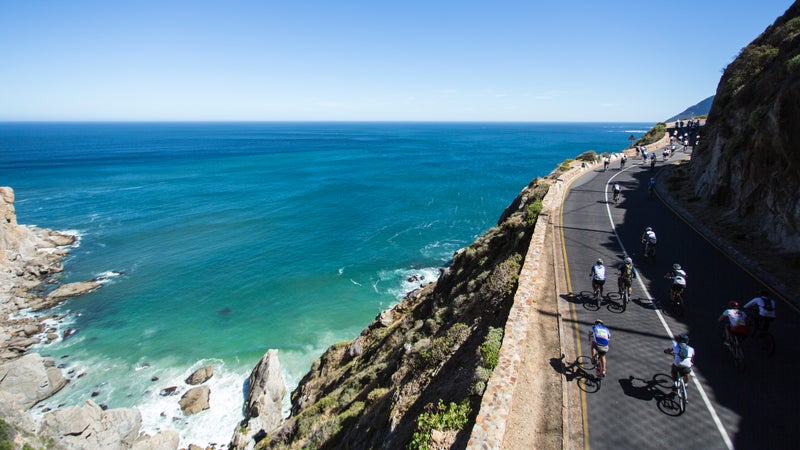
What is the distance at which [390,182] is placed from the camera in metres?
87.6

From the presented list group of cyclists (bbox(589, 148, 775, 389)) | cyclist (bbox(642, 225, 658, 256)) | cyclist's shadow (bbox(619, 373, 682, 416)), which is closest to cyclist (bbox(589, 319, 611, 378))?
group of cyclists (bbox(589, 148, 775, 389))

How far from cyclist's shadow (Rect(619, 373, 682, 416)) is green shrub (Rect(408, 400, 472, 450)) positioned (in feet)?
14.7

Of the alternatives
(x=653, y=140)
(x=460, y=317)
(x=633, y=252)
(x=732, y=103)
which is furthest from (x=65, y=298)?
(x=653, y=140)

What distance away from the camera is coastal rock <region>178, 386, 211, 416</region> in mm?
24094

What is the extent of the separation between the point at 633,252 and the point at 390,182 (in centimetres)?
7049

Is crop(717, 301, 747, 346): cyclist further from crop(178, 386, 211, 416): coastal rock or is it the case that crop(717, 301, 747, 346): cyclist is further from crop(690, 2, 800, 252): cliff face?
crop(178, 386, 211, 416): coastal rock

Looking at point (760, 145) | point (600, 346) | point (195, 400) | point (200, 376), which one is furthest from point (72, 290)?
point (760, 145)

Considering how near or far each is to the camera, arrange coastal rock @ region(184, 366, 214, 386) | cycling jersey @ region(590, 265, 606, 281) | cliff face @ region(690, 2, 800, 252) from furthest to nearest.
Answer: coastal rock @ region(184, 366, 214, 386), cliff face @ region(690, 2, 800, 252), cycling jersey @ region(590, 265, 606, 281)

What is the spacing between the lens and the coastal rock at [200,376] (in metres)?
26.2

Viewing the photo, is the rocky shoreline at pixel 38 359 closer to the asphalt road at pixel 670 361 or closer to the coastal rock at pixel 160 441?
the coastal rock at pixel 160 441

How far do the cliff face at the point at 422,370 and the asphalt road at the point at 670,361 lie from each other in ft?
8.89

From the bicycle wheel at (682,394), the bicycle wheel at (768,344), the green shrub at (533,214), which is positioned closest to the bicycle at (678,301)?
the bicycle wheel at (768,344)

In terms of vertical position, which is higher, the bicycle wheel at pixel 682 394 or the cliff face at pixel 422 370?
the bicycle wheel at pixel 682 394

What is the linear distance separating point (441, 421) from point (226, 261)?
40.7 m
